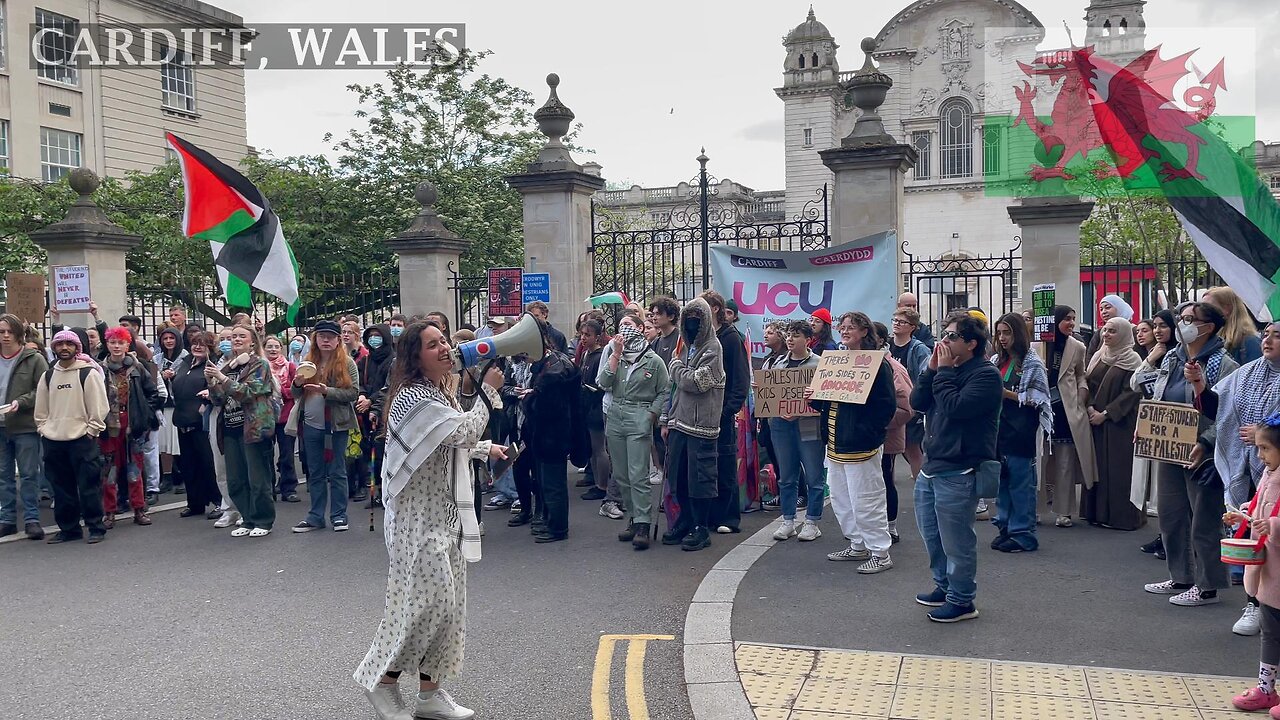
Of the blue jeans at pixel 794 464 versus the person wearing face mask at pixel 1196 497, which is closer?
the person wearing face mask at pixel 1196 497

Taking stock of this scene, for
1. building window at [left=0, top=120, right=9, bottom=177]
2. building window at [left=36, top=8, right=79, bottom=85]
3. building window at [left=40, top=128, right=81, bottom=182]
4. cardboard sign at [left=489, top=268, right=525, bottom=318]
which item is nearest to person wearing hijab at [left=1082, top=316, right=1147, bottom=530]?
cardboard sign at [left=489, top=268, right=525, bottom=318]

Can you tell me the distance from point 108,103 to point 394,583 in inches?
1304

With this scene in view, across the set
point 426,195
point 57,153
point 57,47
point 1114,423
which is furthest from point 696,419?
point 57,47

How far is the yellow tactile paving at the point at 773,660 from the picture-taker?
17.7 ft

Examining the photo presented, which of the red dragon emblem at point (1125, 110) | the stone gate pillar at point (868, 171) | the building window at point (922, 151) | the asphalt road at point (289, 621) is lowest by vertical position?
the asphalt road at point (289, 621)

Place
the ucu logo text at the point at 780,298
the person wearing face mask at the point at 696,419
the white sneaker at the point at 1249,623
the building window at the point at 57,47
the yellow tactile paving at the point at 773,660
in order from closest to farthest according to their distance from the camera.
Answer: the yellow tactile paving at the point at 773,660 < the white sneaker at the point at 1249,623 < the person wearing face mask at the point at 696,419 < the ucu logo text at the point at 780,298 < the building window at the point at 57,47

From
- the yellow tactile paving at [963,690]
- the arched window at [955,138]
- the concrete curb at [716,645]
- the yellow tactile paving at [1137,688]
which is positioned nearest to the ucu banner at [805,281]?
the concrete curb at [716,645]

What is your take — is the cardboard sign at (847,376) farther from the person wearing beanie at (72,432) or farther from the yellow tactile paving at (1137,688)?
the person wearing beanie at (72,432)

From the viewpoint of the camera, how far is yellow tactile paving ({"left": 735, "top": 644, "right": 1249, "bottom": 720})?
4.77 metres

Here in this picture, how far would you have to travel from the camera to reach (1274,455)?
4863 mm

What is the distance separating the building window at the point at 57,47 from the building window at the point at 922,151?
119 ft

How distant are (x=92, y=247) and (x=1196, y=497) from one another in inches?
529

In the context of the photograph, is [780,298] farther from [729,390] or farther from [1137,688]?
[1137,688]

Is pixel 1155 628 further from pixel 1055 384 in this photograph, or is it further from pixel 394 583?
pixel 394 583
